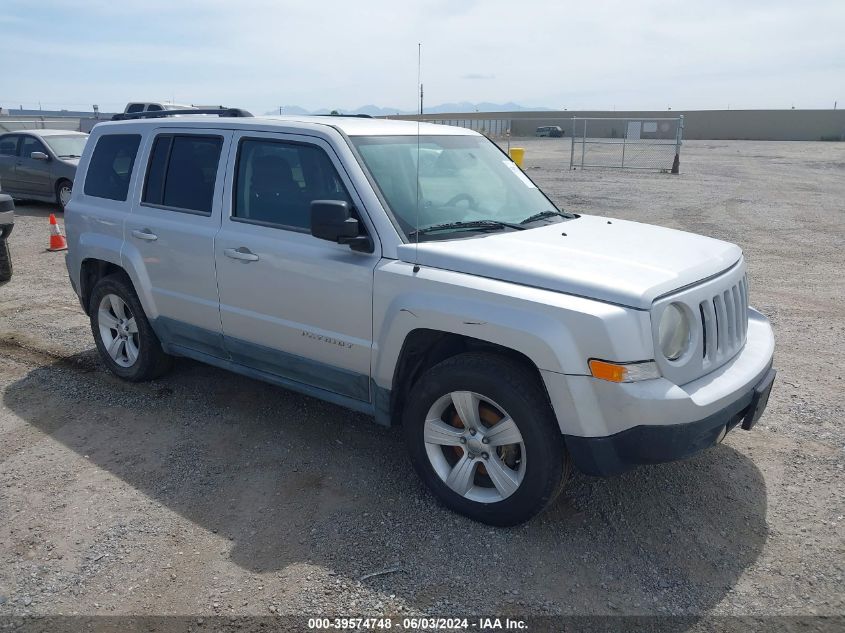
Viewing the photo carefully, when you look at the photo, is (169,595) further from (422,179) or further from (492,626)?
(422,179)

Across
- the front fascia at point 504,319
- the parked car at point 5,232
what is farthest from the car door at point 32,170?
the front fascia at point 504,319

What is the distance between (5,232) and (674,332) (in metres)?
8.47

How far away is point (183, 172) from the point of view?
481 centimetres

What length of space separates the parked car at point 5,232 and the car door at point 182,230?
4.73 meters

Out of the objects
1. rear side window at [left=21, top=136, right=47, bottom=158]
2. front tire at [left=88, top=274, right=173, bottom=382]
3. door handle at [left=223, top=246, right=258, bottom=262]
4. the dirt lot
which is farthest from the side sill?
rear side window at [left=21, top=136, right=47, bottom=158]

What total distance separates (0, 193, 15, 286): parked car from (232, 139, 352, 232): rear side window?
5.83m

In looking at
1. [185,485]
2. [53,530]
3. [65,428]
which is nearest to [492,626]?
[185,485]

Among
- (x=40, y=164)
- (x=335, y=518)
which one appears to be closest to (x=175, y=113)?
(x=335, y=518)

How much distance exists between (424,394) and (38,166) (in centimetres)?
1364

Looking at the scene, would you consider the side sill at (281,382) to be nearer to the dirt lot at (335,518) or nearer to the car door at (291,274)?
the car door at (291,274)

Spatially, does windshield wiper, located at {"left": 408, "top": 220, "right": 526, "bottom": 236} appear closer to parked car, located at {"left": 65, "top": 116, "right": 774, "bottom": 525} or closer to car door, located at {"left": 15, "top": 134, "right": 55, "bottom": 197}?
parked car, located at {"left": 65, "top": 116, "right": 774, "bottom": 525}

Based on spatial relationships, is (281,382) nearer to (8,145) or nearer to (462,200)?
(462,200)

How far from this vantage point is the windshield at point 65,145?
14141mm

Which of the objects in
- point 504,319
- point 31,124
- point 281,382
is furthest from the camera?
point 31,124
